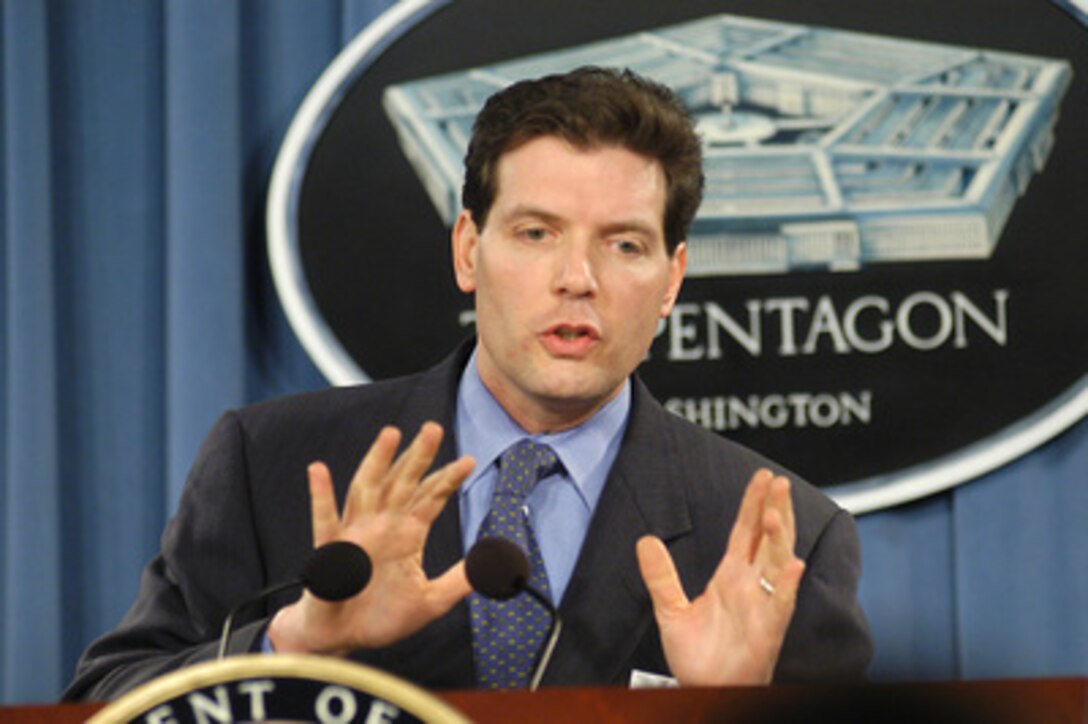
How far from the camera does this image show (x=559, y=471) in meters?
1.64

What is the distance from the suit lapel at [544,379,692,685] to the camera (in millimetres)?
1504

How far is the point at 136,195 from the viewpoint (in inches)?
95.3

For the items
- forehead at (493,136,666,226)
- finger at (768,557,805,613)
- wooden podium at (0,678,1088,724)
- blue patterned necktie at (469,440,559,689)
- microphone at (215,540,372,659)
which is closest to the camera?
wooden podium at (0,678,1088,724)

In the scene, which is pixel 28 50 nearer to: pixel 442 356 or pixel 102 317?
pixel 102 317

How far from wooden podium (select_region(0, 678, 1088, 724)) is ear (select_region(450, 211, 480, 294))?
0.94 m

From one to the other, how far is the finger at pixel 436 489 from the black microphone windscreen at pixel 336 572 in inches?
7.8

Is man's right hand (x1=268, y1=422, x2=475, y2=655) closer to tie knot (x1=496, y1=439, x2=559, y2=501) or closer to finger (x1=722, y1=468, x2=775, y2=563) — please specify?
finger (x1=722, y1=468, x2=775, y2=563)

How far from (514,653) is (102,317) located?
1156mm

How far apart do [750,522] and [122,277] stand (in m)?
1.43

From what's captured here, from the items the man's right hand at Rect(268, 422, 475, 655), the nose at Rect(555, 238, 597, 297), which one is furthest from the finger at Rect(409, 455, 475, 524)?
the nose at Rect(555, 238, 597, 297)

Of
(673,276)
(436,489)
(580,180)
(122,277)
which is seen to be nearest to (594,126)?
(580,180)

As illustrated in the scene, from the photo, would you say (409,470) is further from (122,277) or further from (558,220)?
(122,277)

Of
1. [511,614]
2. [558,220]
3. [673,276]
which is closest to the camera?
[511,614]

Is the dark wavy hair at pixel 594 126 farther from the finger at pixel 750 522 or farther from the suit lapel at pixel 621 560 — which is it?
the finger at pixel 750 522
